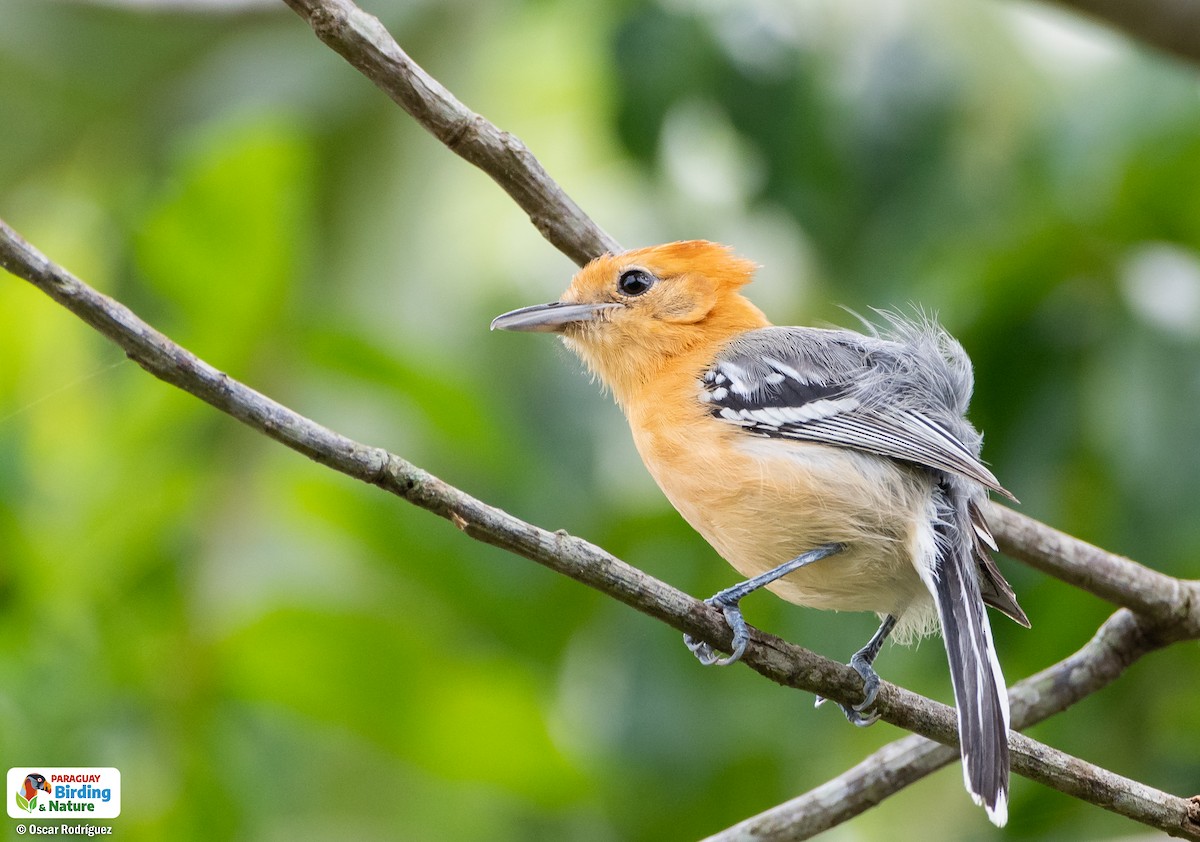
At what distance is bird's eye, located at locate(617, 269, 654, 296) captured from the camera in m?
3.84

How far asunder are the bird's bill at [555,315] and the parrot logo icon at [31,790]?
6.43 feet

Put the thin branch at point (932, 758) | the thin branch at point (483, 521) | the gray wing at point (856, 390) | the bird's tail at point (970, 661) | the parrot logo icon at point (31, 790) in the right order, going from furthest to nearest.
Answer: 1. the parrot logo icon at point (31, 790)
2. the gray wing at point (856, 390)
3. the thin branch at point (932, 758)
4. the bird's tail at point (970, 661)
5. the thin branch at point (483, 521)

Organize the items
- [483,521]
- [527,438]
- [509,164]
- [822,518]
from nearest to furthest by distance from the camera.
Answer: [483,521] < [822,518] < [509,164] < [527,438]

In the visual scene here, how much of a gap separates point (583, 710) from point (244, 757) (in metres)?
1.33

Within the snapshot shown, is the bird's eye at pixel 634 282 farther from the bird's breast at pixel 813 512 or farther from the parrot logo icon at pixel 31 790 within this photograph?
the parrot logo icon at pixel 31 790

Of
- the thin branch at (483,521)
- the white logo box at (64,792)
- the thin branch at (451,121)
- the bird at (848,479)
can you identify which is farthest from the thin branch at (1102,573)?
the white logo box at (64,792)

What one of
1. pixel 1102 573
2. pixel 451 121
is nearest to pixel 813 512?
pixel 1102 573

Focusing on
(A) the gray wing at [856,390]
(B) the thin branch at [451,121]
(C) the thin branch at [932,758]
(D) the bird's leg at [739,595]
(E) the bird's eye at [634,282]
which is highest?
(E) the bird's eye at [634,282]

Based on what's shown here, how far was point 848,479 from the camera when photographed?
9.91 ft

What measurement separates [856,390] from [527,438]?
1667 mm

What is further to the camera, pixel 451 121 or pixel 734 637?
pixel 451 121

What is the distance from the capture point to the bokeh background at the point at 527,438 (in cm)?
402

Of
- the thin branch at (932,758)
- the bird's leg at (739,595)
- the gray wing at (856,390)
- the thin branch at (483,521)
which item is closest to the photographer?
the thin branch at (483,521)

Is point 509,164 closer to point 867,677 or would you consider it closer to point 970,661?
point 867,677
